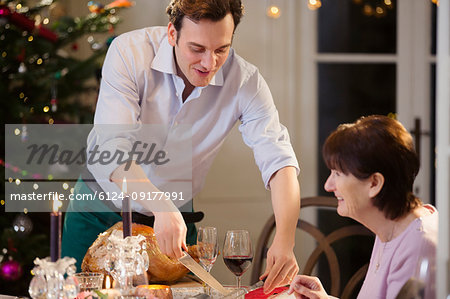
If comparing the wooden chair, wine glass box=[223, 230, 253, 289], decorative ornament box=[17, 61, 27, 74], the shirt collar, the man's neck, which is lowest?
the wooden chair

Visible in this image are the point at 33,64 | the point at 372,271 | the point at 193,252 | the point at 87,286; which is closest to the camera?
the point at 87,286

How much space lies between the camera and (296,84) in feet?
11.4

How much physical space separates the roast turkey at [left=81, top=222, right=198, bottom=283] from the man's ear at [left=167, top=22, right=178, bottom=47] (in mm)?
592

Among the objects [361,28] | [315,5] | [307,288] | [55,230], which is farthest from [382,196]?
[361,28]

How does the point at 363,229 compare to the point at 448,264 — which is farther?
the point at 363,229

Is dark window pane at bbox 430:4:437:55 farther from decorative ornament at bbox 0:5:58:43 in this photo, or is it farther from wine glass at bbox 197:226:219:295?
wine glass at bbox 197:226:219:295

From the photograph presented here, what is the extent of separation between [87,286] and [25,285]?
1.58m

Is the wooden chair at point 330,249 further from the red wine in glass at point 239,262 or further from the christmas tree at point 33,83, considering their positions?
the christmas tree at point 33,83

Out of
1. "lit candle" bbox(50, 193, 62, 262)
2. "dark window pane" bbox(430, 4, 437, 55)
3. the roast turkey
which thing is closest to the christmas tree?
the roast turkey

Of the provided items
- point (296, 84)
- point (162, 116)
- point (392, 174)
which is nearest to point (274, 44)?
point (296, 84)

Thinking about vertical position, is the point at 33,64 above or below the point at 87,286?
above

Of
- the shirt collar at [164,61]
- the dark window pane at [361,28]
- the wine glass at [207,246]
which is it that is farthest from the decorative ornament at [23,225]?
the dark window pane at [361,28]

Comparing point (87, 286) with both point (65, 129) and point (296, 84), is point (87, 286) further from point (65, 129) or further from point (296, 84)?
point (296, 84)

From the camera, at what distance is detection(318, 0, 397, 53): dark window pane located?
11.6 ft
